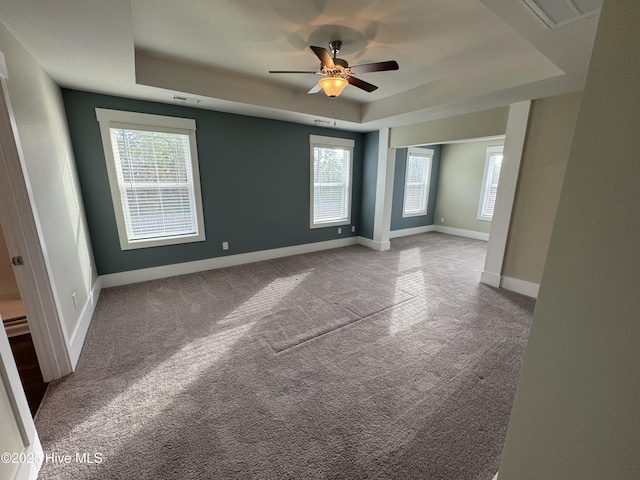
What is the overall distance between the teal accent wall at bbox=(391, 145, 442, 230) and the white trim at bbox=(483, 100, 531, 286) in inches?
108

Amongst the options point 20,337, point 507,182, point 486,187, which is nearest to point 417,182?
point 486,187

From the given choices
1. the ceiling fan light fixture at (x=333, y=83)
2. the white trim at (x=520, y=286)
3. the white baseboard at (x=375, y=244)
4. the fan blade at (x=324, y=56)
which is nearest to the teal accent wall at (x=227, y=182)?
the white baseboard at (x=375, y=244)

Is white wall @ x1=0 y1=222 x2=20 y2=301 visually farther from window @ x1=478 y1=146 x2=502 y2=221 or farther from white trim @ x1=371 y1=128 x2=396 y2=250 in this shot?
window @ x1=478 y1=146 x2=502 y2=221

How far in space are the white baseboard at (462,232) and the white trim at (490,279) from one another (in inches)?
118

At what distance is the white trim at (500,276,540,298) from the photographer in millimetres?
3228

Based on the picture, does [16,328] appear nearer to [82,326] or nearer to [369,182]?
[82,326]

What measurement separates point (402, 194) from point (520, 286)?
11.5ft

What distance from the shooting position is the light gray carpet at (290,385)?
1350 mm

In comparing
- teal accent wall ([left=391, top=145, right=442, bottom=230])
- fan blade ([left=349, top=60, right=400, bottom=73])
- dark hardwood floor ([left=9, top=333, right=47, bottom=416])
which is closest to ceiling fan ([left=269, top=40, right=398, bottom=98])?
fan blade ([left=349, top=60, right=400, bottom=73])

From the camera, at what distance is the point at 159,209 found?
356 cm

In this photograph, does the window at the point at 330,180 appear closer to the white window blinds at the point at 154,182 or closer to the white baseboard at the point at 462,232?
the white window blinds at the point at 154,182

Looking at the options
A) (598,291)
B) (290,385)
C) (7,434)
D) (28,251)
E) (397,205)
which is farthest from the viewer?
(397,205)

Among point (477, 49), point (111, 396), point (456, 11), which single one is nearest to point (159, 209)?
point (111, 396)

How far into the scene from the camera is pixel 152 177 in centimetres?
342
